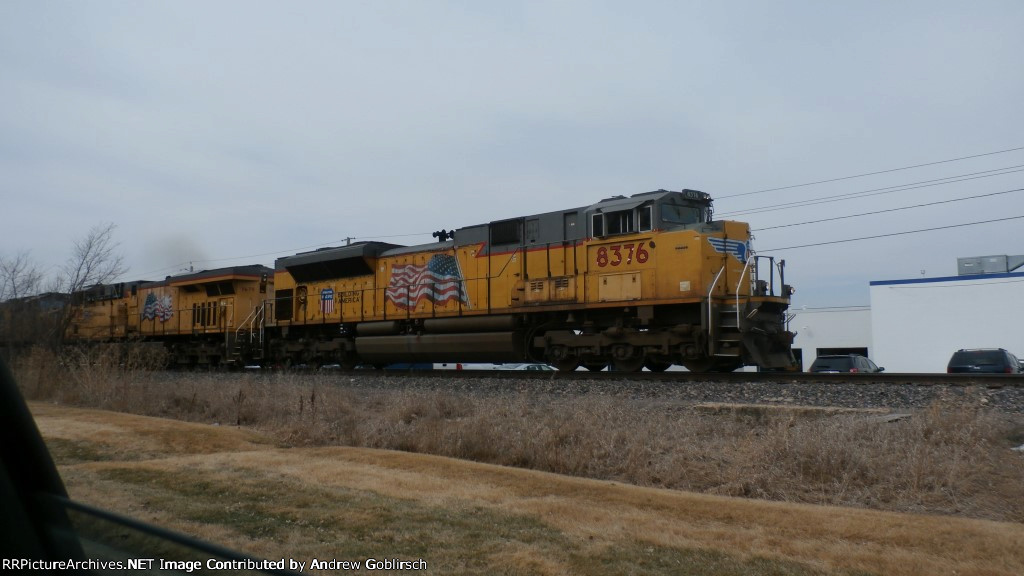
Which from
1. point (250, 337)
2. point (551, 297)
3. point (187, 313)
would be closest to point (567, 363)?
point (551, 297)

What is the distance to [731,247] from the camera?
15484mm

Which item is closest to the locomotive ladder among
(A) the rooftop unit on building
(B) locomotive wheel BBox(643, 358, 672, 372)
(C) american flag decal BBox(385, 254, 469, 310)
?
(C) american flag decal BBox(385, 254, 469, 310)

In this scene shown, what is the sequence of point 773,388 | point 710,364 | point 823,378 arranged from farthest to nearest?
point 710,364 → point 823,378 → point 773,388

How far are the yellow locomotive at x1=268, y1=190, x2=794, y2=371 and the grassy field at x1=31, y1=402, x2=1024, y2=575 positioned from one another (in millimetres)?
7831

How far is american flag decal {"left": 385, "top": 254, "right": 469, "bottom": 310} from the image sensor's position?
19031 millimetres

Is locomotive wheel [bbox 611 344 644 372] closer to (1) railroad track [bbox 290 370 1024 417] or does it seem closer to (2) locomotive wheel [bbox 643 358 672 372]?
(2) locomotive wheel [bbox 643 358 672 372]

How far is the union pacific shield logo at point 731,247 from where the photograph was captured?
49.8 ft

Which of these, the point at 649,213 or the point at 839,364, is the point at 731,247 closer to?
the point at 649,213

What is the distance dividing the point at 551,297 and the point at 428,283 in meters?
4.17

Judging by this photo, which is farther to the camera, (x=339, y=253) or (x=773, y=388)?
(x=339, y=253)

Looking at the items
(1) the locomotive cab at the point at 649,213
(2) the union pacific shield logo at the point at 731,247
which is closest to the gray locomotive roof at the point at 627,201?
(1) the locomotive cab at the point at 649,213

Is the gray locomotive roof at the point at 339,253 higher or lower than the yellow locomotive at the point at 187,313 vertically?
higher

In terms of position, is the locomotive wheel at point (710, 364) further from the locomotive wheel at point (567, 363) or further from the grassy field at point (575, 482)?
the grassy field at point (575, 482)

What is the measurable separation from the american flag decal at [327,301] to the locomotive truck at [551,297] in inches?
1.3
